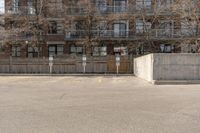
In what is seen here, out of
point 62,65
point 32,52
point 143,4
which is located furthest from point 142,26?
point 32,52

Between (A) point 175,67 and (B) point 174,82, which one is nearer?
(B) point 174,82

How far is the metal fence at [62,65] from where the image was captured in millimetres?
41438

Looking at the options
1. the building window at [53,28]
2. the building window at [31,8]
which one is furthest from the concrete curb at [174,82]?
the building window at [31,8]

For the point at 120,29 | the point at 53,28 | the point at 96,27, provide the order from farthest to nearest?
the point at 53,28 → the point at 120,29 → the point at 96,27

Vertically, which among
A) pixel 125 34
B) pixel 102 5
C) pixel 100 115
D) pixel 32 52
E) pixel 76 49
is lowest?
pixel 100 115

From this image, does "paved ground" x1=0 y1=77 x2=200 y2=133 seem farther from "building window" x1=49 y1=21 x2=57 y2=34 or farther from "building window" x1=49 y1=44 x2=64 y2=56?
"building window" x1=49 y1=44 x2=64 y2=56

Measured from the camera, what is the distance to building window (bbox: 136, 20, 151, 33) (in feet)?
166

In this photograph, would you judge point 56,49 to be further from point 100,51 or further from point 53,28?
point 100,51

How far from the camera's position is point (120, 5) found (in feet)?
178

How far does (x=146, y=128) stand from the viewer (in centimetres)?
857

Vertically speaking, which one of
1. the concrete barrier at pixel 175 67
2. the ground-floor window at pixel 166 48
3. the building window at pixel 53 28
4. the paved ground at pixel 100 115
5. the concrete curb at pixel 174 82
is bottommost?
the concrete curb at pixel 174 82

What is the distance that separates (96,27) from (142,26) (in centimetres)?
646

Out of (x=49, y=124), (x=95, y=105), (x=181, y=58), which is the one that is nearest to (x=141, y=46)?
(x=181, y=58)

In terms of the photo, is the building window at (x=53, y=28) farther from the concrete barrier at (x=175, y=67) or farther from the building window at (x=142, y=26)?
the concrete barrier at (x=175, y=67)
